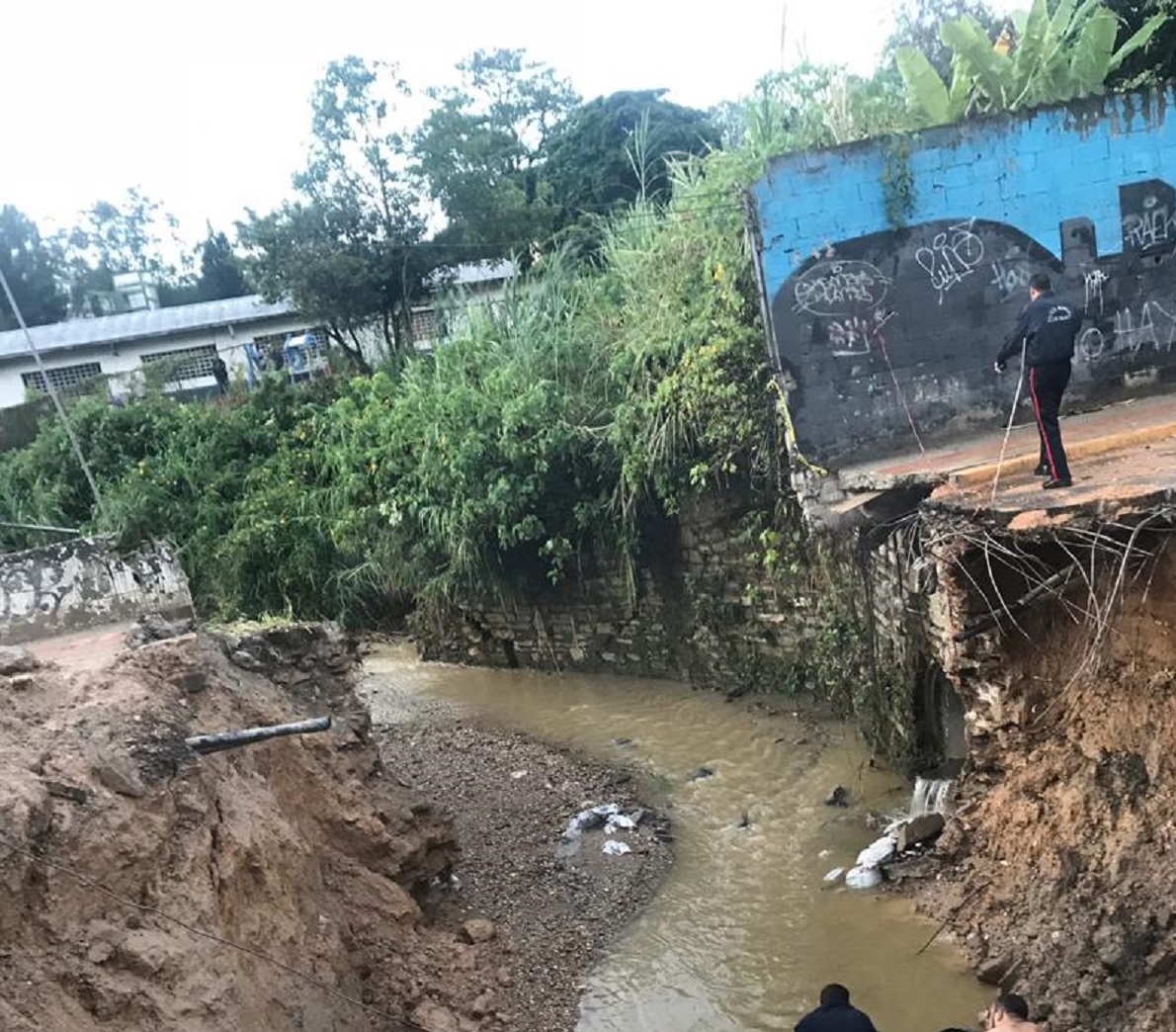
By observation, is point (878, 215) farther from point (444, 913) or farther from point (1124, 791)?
point (444, 913)

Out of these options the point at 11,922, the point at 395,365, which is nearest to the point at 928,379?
the point at 11,922

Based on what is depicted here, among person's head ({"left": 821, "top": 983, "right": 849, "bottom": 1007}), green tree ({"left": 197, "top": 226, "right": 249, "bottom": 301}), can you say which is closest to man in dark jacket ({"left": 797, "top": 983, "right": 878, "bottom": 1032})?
person's head ({"left": 821, "top": 983, "right": 849, "bottom": 1007})

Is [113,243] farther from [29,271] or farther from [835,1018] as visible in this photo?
[835,1018]

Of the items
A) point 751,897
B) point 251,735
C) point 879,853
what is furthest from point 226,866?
point 879,853

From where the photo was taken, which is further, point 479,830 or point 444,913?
point 479,830

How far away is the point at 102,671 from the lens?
5434 mm

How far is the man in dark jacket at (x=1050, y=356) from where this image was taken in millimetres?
5848

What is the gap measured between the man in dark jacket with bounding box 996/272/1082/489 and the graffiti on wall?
272 cm

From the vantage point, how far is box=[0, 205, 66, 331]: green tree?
34.4 metres

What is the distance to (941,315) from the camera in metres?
8.68

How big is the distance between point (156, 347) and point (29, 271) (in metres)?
17.4

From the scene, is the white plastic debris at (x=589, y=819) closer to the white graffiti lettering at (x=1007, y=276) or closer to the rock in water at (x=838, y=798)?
the rock in water at (x=838, y=798)

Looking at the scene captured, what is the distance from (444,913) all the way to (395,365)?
12190 mm

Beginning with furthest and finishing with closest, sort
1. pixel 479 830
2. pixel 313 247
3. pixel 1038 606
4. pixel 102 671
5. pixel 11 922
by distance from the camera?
pixel 313 247 < pixel 479 830 < pixel 1038 606 < pixel 102 671 < pixel 11 922
